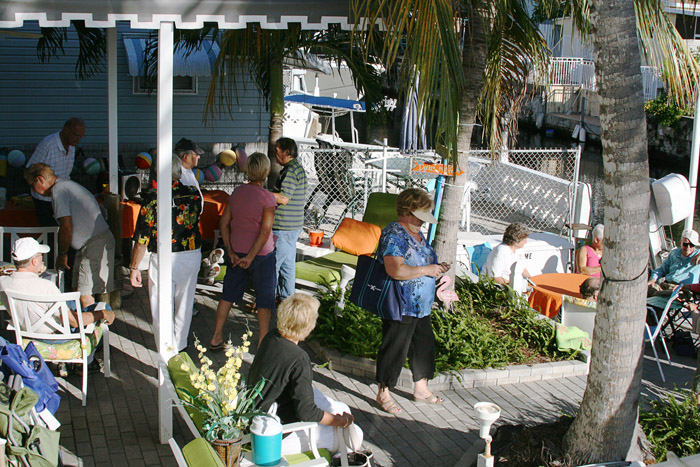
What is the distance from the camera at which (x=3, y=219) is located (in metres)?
8.29

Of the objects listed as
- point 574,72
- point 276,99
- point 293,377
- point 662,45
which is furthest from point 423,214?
point 574,72

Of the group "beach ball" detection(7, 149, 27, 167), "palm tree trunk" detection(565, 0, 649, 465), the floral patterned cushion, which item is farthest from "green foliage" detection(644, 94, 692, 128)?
the floral patterned cushion

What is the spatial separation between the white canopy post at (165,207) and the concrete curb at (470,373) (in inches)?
71.2

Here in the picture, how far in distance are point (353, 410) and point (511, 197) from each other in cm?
1164

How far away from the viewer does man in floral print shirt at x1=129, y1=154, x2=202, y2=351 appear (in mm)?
5988

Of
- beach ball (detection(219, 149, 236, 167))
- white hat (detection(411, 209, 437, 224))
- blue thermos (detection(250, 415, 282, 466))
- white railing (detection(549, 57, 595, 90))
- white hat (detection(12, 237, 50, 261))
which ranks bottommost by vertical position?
blue thermos (detection(250, 415, 282, 466))

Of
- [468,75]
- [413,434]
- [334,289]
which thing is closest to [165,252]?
[413,434]

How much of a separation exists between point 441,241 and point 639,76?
346cm

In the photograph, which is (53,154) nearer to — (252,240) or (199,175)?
(252,240)

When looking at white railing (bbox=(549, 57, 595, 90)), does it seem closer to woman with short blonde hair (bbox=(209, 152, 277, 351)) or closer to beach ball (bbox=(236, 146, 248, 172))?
beach ball (bbox=(236, 146, 248, 172))

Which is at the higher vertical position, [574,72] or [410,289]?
[574,72]

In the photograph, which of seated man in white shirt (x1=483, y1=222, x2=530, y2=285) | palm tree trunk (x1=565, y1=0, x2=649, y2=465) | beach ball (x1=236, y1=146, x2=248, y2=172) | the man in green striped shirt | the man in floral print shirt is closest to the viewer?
palm tree trunk (x1=565, y1=0, x2=649, y2=465)

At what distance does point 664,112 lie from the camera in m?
25.8

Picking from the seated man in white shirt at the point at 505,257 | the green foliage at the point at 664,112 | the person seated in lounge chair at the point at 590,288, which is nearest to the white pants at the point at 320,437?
the person seated in lounge chair at the point at 590,288
